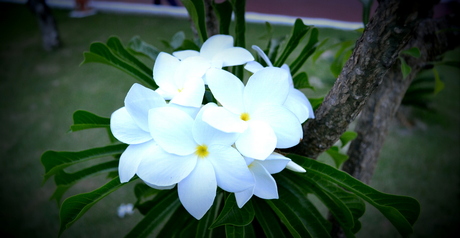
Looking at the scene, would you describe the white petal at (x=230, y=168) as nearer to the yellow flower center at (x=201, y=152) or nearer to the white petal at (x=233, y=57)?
the yellow flower center at (x=201, y=152)

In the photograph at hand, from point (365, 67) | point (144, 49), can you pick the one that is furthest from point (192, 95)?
point (144, 49)

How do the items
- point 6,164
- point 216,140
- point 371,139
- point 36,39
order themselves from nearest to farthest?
point 216,140, point 371,139, point 6,164, point 36,39

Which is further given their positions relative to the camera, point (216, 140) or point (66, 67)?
point (66, 67)

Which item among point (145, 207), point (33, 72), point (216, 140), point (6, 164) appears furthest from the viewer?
point (33, 72)

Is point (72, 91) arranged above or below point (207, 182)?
below

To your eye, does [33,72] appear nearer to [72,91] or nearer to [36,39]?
[72,91]

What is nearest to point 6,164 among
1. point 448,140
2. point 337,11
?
point 448,140

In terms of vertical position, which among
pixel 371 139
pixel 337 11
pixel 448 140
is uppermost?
pixel 371 139
